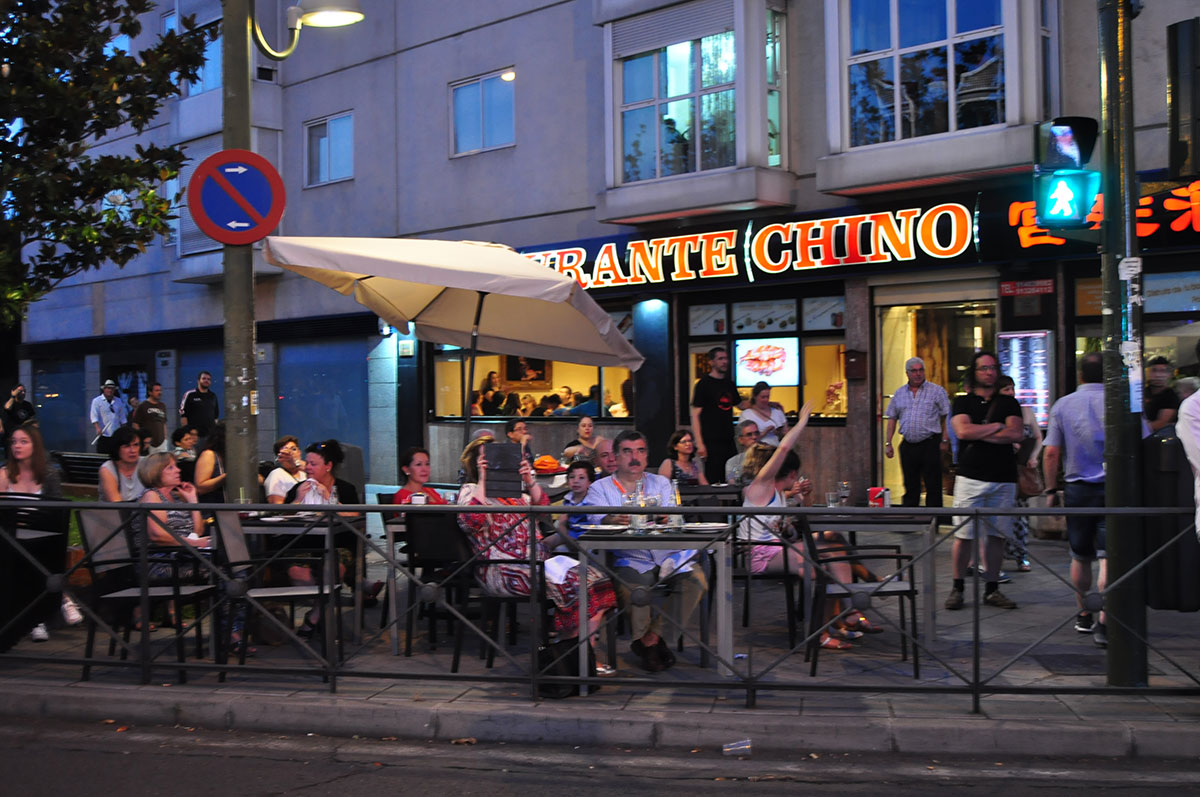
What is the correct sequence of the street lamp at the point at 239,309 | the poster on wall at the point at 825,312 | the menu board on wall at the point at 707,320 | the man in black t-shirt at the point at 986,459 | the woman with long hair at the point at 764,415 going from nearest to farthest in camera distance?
the street lamp at the point at 239,309 → the man in black t-shirt at the point at 986,459 → the woman with long hair at the point at 764,415 → the poster on wall at the point at 825,312 → the menu board on wall at the point at 707,320

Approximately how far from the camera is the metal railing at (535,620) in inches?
238

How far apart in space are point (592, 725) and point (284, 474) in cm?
430

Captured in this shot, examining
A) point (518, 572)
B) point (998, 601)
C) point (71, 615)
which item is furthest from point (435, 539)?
point (998, 601)

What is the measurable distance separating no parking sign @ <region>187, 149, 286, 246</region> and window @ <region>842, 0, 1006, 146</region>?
804 centimetres

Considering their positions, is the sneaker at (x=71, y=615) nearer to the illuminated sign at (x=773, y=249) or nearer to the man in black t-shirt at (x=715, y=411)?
the man in black t-shirt at (x=715, y=411)

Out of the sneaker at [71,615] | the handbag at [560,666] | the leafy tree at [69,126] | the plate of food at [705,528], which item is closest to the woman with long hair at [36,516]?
the sneaker at [71,615]

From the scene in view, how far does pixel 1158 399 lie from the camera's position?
29.8 ft

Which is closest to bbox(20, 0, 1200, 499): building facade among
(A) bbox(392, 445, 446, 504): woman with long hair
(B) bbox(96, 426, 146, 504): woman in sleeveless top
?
(A) bbox(392, 445, 446, 504): woman with long hair

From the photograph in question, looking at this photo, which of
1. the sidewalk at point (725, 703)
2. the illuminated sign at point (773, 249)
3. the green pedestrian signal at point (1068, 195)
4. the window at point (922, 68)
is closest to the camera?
the sidewalk at point (725, 703)

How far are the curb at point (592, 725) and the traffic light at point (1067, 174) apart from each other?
2.65 m

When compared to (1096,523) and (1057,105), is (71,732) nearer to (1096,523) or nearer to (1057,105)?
(1096,523)

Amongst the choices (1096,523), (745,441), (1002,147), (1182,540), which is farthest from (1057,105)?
(1182,540)

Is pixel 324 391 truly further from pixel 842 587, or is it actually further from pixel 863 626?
pixel 842 587

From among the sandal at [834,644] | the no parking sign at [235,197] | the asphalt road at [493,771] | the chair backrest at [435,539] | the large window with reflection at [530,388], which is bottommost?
the asphalt road at [493,771]
